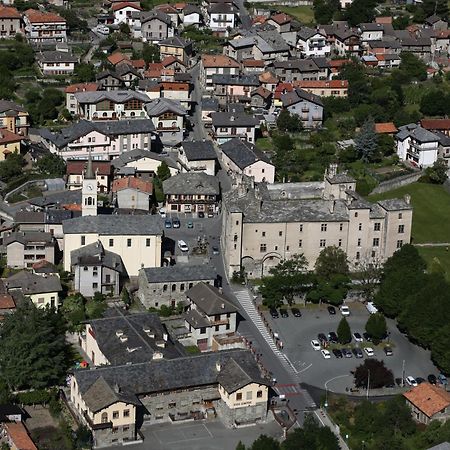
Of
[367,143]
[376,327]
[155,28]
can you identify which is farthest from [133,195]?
[155,28]

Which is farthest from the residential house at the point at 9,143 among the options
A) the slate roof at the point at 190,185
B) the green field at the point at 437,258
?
the green field at the point at 437,258

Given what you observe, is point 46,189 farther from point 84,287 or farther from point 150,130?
point 84,287

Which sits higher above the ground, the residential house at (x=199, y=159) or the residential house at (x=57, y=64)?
the residential house at (x=57, y=64)

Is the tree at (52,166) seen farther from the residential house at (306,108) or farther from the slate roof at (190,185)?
the residential house at (306,108)

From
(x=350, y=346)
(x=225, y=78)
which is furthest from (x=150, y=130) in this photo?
(x=350, y=346)

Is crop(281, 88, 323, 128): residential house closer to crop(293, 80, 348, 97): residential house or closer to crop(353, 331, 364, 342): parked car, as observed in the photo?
crop(293, 80, 348, 97): residential house

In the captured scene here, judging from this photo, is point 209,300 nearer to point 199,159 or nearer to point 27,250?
point 27,250
